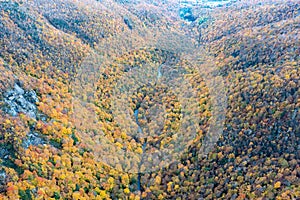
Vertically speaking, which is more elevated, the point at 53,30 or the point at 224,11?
the point at 224,11

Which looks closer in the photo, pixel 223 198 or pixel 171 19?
pixel 223 198

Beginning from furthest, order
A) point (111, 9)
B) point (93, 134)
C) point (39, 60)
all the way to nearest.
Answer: point (111, 9) → point (39, 60) → point (93, 134)

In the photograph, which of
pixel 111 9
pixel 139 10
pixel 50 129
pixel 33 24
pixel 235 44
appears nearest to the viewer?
pixel 50 129

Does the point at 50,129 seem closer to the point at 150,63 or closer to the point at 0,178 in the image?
the point at 0,178

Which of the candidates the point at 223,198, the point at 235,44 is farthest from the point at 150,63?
Result: the point at 223,198

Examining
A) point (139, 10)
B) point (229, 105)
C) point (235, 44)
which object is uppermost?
point (139, 10)

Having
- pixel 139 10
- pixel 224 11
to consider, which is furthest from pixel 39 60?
pixel 224 11

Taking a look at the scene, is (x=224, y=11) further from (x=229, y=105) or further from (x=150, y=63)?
(x=229, y=105)
